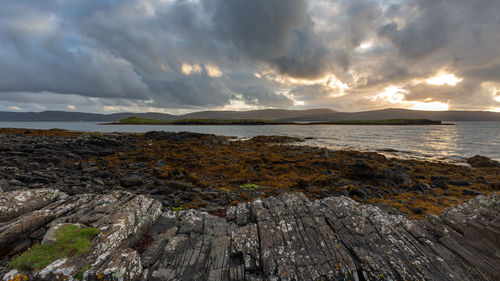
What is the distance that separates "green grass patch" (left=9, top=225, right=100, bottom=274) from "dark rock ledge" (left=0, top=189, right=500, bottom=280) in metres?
0.19

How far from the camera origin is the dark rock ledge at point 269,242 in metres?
4.20

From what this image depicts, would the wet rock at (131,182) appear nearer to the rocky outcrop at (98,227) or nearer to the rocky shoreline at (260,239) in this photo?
the rocky shoreline at (260,239)

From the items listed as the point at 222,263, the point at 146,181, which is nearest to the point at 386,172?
the point at 222,263

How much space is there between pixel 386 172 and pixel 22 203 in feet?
70.3

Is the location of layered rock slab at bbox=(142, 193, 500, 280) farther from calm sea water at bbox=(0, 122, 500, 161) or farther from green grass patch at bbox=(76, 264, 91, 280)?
calm sea water at bbox=(0, 122, 500, 161)

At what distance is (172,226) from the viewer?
20.9ft

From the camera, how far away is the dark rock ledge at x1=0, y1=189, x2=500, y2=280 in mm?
4203

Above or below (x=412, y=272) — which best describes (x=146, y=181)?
below

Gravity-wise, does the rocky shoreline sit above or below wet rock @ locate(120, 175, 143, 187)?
above

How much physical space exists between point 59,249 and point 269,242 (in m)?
4.97

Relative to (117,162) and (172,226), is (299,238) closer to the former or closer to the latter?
(172,226)

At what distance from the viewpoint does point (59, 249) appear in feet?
13.9

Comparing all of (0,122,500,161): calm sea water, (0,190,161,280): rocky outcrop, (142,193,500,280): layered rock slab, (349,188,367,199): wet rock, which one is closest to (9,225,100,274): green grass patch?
(0,190,161,280): rocky outcrop

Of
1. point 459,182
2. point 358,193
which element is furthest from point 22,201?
point 459,182
